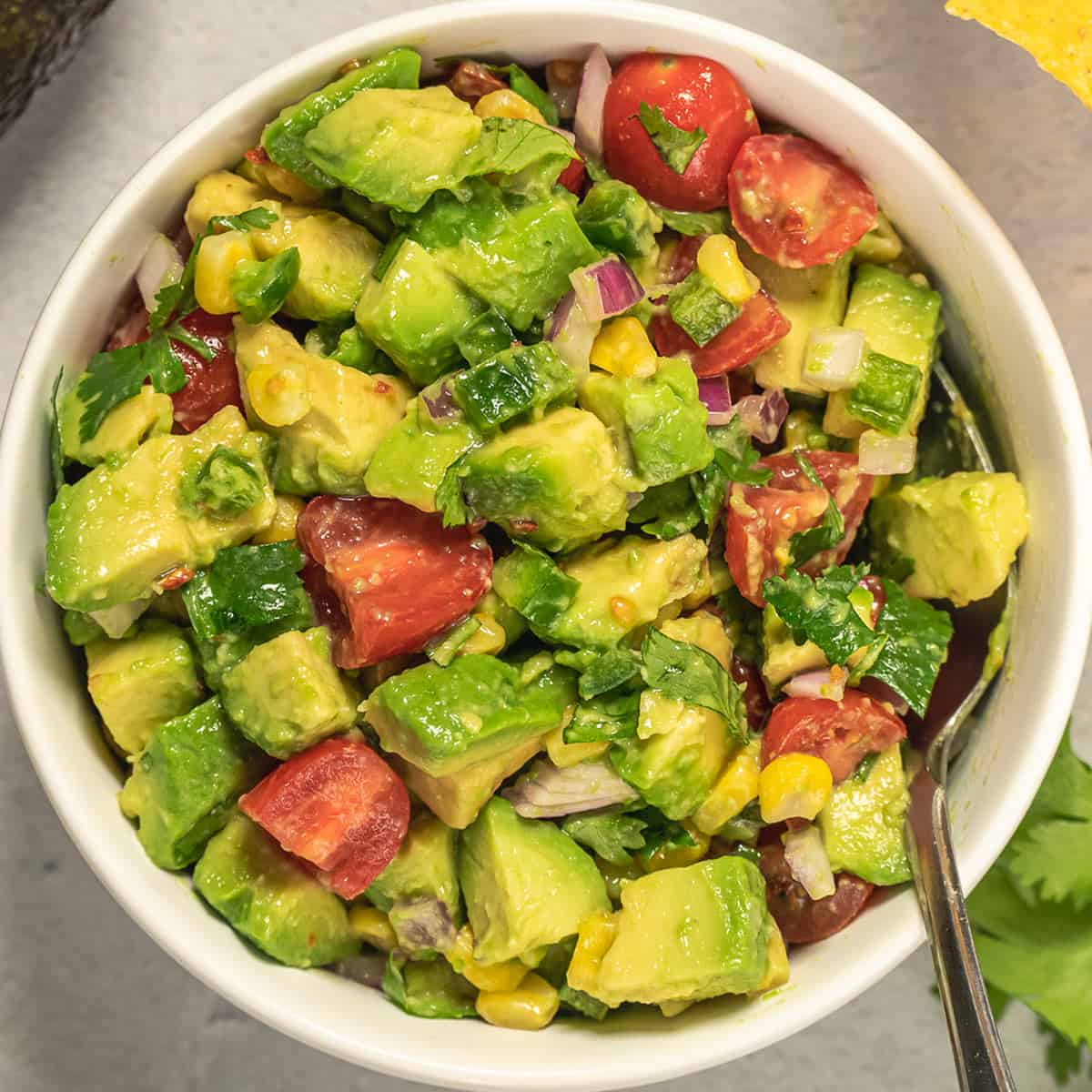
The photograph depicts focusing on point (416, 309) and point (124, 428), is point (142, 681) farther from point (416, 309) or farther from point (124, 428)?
point (416, 309)

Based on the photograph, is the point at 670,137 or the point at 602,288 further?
the point at 670,137

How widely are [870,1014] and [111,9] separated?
8.15 feet

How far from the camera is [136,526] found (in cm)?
180

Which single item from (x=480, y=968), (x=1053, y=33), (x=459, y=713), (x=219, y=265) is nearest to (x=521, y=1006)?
(x=480, y=968)

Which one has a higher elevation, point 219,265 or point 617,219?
point 219,265

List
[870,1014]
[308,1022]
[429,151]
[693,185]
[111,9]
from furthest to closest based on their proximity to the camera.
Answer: [870,1014] → [111,9] → [693,185] → [308,1022] → [429,151]

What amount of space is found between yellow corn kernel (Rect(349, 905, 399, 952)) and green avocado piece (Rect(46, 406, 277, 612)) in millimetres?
630

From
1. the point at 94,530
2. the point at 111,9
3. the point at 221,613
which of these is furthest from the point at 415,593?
the point at 111,9

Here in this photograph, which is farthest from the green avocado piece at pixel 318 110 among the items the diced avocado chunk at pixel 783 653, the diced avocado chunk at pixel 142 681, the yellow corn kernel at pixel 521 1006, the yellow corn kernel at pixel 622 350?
the yellow corn kernel at pixel 521 1006

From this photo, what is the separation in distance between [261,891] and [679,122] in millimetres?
1345

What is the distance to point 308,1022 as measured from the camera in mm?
1896

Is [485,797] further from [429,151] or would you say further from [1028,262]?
[1028,262]

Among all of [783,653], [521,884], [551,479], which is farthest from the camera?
[783,653]

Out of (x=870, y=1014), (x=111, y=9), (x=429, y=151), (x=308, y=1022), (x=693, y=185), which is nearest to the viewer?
(x=429, y=151)
